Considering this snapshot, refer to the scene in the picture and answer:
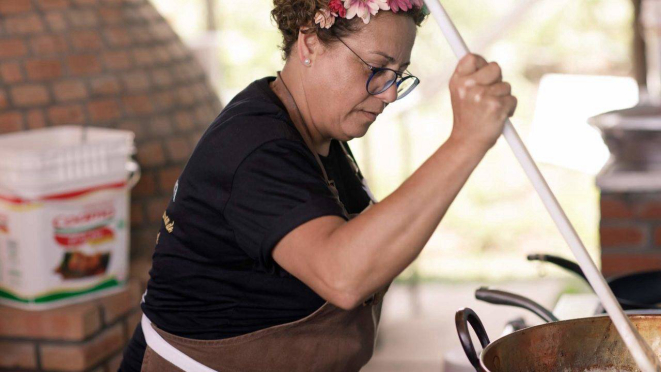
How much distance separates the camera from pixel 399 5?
1.45 metres

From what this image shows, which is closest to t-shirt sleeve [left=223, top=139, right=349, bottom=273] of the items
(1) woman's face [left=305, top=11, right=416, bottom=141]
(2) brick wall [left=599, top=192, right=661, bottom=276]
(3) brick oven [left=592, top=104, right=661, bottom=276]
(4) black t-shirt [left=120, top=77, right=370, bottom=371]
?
(4) black t-shirt [left=120, top=77, right=370, bottom=371]

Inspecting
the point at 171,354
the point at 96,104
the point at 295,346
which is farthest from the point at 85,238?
the point at 295,346

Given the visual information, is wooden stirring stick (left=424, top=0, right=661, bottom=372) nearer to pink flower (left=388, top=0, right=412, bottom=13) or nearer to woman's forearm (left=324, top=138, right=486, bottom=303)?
woman's forearm (left=324, top=138, right=486, bottom=303)

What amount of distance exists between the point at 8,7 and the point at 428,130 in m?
4.44

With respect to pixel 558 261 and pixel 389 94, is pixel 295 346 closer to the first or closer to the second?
pixel 389 94

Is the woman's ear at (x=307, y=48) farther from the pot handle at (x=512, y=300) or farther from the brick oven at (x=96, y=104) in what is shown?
the brick oven at (x=96, y=104)

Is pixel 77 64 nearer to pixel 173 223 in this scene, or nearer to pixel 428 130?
pixel 173 223

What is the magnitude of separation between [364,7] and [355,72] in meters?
0.11

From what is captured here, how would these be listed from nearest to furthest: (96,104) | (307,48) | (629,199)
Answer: (307,48) < (629,199) < (96,104)

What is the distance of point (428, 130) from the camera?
7.10m

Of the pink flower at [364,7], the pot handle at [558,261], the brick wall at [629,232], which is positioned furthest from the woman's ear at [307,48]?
the brick wall at [629,232]

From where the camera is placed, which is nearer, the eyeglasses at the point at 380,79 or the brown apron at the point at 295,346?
the eyeglasses at the point at 380,79

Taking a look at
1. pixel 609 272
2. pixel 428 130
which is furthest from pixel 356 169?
pixel 428 130

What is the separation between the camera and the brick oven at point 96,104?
9.41 ft
